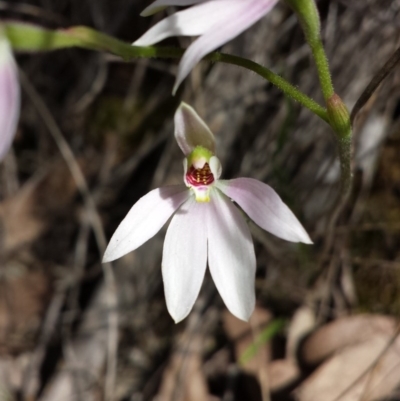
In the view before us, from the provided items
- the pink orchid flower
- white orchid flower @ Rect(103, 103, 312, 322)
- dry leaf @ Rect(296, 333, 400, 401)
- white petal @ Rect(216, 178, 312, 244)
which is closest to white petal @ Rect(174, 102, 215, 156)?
white orchid flower @ Rect(103, 103, 312, 322)

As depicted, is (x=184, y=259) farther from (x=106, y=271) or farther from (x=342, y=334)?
(x=106, y=271)

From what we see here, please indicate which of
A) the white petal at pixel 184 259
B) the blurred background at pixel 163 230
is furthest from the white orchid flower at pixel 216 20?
the blurred background at pixel 163 230

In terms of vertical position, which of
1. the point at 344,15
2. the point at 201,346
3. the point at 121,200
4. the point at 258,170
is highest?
the point at 121,200

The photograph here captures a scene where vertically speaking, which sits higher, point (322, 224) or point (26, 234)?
point (26, 234)

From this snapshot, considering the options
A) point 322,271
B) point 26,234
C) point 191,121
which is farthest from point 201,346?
point 191,121

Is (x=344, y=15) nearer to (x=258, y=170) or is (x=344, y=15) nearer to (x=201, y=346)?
(x=258, y=170)

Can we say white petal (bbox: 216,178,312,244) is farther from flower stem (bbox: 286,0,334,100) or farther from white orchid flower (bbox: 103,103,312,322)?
flower stem (bbox: 286,0,334,100)

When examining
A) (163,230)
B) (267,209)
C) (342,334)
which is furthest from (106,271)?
(267,209)
